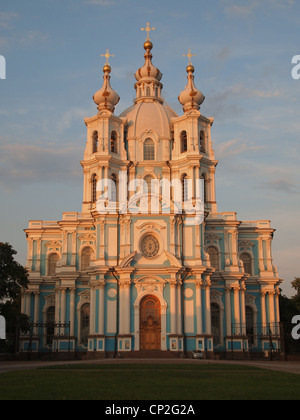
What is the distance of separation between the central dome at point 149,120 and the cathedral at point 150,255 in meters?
0.11

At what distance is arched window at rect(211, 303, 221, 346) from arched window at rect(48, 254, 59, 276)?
1554cm

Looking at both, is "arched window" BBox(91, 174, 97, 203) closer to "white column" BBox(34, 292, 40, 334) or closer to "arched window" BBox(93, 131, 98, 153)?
"arched window" BBox(93, 131, 98, 153)

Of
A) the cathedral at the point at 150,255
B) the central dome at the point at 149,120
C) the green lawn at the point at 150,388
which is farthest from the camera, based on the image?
the central dome at the point at 149,120

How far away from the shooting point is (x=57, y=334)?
4953cm

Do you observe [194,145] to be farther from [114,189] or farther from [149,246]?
[149,246]

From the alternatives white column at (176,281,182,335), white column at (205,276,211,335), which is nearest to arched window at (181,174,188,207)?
white column at (205,276,211,335)

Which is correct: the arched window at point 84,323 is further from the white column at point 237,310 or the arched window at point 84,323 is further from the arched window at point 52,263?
the white column at point 237,310

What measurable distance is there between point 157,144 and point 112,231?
1200cm

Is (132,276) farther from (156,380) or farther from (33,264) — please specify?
(156,380)

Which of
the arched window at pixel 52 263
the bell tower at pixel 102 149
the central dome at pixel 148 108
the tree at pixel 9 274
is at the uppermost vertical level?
the central dome at pixel 148 108

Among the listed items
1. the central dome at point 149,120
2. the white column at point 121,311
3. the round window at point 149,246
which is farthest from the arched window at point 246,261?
the central dome at point 149,120

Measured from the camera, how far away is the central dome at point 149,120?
2237 inches

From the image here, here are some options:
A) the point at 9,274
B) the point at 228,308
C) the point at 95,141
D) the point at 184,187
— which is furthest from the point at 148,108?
the point at 9,274
